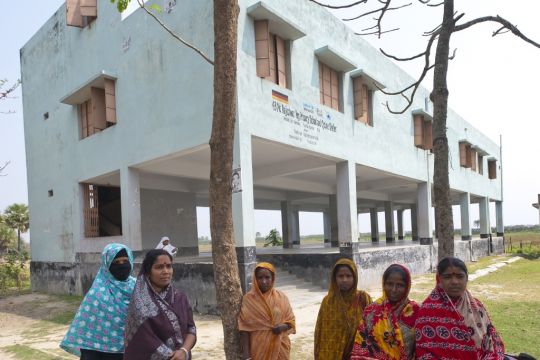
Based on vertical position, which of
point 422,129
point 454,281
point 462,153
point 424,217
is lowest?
point 424,217

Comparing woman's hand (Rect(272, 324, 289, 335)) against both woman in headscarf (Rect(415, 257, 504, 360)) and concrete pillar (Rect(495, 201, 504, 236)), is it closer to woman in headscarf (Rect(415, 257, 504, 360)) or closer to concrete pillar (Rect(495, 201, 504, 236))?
woman in headscarf (Rect(415, 257, 504, 360))

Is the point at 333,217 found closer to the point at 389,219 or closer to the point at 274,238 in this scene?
the point at 389,219

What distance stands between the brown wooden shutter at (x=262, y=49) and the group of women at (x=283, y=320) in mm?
5522

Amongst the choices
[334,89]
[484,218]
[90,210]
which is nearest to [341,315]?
[334,89]

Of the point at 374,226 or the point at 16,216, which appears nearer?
the point at 374,226

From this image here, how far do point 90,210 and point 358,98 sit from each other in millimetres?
8043

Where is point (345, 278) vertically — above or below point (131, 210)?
below

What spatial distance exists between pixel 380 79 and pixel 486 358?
36.8 ft

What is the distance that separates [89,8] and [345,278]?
1101cm

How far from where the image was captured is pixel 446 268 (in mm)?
2490

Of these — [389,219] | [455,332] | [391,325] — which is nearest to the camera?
[455,332]

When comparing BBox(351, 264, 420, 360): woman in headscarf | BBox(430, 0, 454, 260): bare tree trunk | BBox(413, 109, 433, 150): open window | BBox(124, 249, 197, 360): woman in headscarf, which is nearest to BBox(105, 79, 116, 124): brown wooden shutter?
BBox(124, 249, 197, 360): woman in headscarf

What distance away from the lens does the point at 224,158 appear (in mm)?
3213

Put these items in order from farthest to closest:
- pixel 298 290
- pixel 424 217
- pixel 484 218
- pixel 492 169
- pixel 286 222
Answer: pixel 492 169
pixel 484 218
pixel 286 222
pixel 424 217
pixel 298 290
